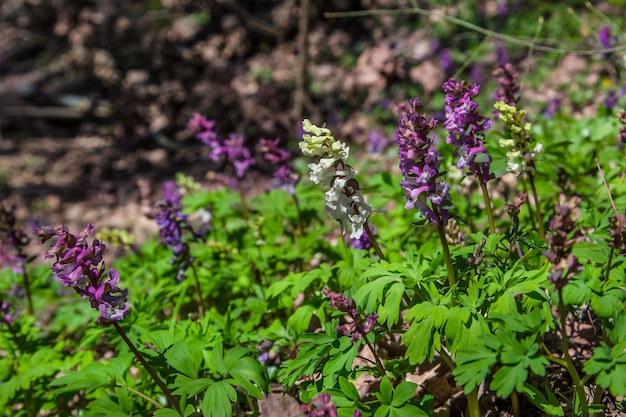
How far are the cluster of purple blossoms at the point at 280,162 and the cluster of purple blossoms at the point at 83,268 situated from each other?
1704 mm

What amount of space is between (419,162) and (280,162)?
1970 millimetres

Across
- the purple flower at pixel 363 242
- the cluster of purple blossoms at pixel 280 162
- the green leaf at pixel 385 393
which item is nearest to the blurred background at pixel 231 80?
the cluster of purple blossoms at pixel 280 162

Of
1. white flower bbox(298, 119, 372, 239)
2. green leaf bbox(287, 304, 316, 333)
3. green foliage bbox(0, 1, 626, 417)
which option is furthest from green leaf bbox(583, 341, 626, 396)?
green leaf bbox(287, 304, 316, 333)

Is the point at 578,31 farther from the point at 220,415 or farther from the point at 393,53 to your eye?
the point at 220,415

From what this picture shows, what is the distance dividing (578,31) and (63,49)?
30.6 feet

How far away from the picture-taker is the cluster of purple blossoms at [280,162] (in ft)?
12.9

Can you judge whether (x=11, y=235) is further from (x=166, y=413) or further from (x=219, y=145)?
(x=166, y=413)

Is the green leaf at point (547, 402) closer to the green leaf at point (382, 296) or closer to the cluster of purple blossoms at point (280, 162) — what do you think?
the green leaf at point (382, 296)

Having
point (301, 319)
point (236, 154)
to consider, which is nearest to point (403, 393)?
point (301, 319)

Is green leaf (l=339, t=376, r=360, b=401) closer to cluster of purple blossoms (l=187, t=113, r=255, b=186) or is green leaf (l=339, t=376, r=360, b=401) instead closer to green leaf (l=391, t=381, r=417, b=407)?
green leaf (l=391, t=381, r=417, b=407)

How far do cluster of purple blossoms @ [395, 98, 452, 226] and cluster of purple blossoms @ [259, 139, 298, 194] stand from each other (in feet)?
5.95

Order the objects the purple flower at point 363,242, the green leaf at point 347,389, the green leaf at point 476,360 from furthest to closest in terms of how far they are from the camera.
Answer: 1. the purple flower at point 363,242
2. the green leaf at point 347,389
3. the green leaf at point 476,360

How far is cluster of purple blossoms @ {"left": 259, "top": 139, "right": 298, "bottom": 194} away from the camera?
3.93 metres

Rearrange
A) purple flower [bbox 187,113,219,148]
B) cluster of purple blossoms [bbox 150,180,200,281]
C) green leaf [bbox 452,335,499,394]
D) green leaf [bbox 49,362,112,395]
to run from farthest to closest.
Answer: purple flower [bbox 187,113,219,148], cluster of purple blossoms [bbox 150,180,200,281], green leaf [bbox 49,362,112,395], green leaf [bbox 452,335,499,394]
